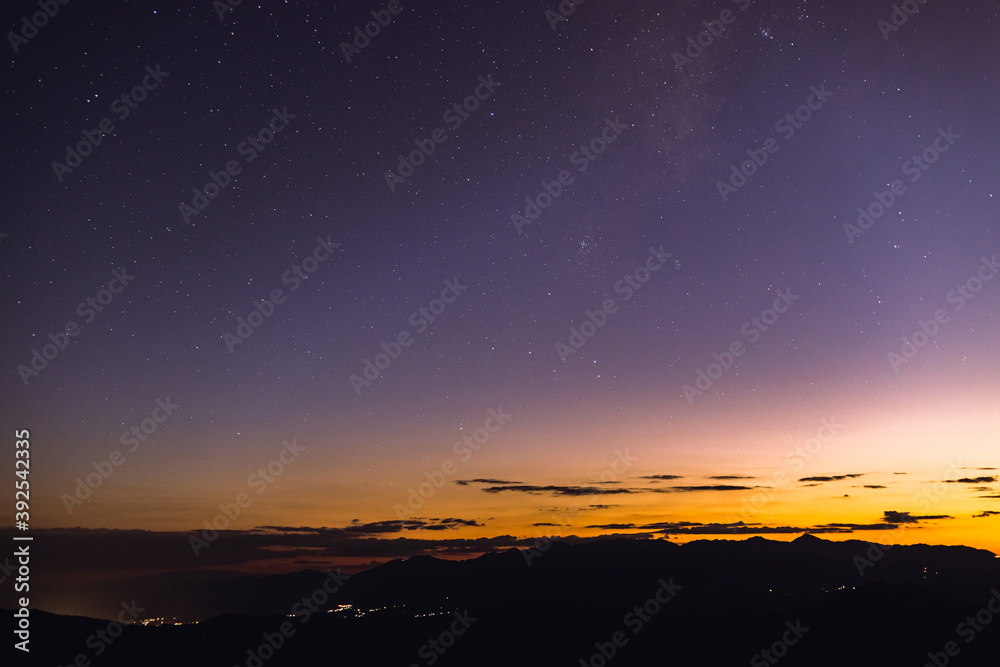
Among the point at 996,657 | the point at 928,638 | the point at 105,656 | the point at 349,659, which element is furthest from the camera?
the point at 928,638

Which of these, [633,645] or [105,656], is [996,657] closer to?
[633,645]

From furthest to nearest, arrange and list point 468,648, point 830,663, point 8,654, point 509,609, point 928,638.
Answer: point 509,609 → point 928,638 → point 468,648 → point 830,663 → point 8,654

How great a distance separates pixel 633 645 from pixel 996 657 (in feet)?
223

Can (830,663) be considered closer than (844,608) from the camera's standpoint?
Yes

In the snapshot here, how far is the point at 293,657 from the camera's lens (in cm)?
12112

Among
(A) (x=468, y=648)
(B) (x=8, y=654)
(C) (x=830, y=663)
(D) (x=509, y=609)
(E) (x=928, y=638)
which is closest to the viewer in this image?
(B) (x=8, y=654)

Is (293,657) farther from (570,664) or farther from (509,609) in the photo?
(509,609)

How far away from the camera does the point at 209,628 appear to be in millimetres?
123562

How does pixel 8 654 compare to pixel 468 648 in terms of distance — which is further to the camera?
pixel 468 648

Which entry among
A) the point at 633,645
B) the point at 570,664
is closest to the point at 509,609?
the point at 633,645

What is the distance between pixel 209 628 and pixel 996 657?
464 feet

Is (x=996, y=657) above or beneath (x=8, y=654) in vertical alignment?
above

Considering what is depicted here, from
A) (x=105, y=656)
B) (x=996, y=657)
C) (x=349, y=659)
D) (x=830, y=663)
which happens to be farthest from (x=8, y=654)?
(x=996, y=657)

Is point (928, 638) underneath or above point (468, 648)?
above
